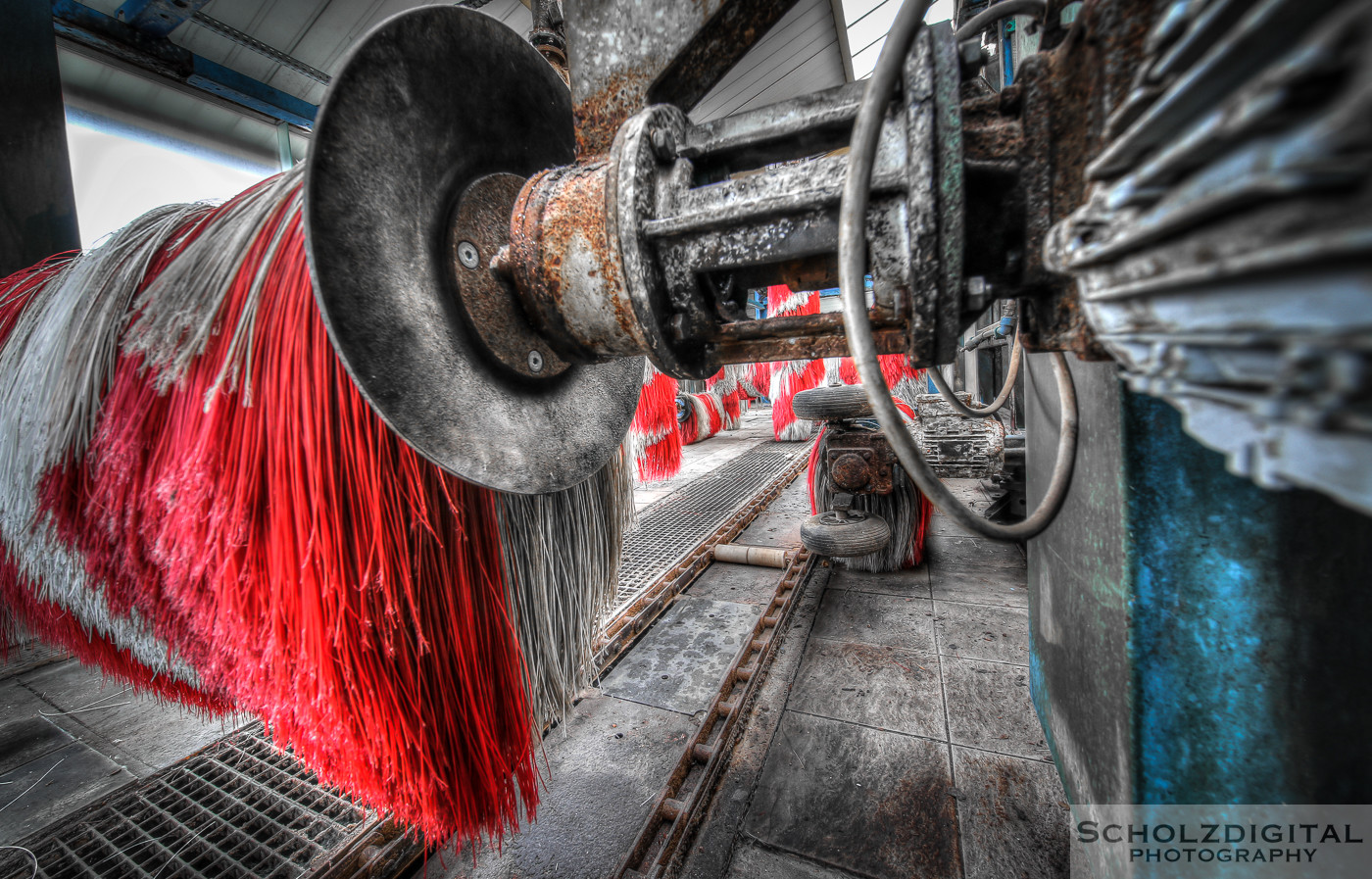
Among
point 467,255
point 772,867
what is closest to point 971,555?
point 772,867

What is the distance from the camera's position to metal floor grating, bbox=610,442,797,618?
207 centimetres

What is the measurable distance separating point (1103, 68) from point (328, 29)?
3.53 meters

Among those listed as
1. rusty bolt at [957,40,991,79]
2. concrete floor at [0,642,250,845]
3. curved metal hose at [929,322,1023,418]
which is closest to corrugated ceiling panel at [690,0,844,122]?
curved metal hose at [929,322,1023,418]

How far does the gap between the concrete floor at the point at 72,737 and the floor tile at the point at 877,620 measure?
1776 mm

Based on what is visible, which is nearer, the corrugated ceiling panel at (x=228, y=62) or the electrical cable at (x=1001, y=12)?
the electrical cable at (x=1001, y=12)

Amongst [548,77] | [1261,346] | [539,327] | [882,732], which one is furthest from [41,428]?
[882,732]

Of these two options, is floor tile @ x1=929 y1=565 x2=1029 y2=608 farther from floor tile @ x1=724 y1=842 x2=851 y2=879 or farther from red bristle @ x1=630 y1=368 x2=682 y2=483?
red bristle @ x1=630 y1=368 x2=682 y2=483

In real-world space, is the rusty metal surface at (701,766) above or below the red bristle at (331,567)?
below

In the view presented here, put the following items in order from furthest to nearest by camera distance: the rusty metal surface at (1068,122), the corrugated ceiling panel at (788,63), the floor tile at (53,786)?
1. the corrugated ceiling panel at (788,63)
2. the floor tile at (53,786)
3. the rusty metal surface at (1068,122)

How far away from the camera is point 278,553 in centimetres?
59

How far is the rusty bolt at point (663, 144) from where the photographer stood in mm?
506

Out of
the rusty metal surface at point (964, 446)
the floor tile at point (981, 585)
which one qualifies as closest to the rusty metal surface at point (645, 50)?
the rusty metal surface at point (964, 446)

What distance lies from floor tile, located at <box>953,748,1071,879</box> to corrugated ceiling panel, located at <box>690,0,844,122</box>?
Result: 325 cm

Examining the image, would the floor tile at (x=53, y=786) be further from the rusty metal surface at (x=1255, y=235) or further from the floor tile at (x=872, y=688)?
the rusty metal surface at (x=1255, y=235)
